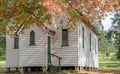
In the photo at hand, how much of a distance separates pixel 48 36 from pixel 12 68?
6046 mm

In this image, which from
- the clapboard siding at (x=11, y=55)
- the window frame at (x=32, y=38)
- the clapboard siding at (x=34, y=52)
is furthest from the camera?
the clapboard siding at (x=11, y=55)

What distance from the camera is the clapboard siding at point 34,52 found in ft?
115

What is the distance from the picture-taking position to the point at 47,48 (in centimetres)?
3534

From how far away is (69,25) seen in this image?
102 ft

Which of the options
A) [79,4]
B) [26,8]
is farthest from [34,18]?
[79,4]

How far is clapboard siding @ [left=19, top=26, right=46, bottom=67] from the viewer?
1377 inches

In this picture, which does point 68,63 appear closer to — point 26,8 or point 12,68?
point 12,68

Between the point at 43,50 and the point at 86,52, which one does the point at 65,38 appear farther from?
the point at 86,52

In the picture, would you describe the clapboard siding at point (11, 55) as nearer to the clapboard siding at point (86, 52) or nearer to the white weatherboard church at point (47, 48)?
the white weatherboard church at point (47, 48)

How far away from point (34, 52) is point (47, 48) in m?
1.26

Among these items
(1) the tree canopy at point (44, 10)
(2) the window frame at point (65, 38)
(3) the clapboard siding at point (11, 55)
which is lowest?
(3) the clapboard siding at point (11, 55)

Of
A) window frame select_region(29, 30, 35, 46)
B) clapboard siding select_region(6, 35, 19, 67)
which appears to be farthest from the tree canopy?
clapboard siding select_region(6, 35, 19, 67)

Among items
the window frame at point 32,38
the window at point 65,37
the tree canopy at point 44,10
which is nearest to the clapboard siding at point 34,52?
the window frame at point 32,38

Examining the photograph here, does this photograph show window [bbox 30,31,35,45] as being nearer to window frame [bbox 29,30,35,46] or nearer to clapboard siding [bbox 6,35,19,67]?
window frame [bbox 29,30,35,46]
